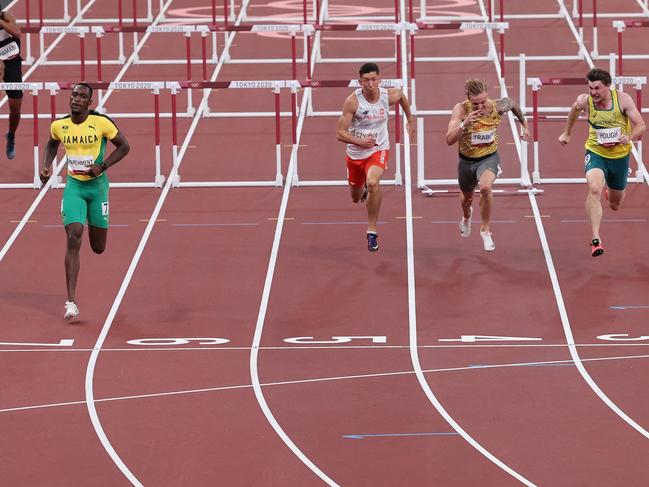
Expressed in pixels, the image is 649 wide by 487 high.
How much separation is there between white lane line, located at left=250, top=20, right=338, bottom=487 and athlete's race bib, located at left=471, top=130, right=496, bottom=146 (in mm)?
2056

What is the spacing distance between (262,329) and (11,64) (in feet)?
22.1

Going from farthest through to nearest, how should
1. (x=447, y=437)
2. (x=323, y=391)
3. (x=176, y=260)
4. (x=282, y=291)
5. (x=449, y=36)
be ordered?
(x=449, y=36) → (x=176, y=260) → (x=282, y=291) → (x=323, y=391) → (x=447, y=437)

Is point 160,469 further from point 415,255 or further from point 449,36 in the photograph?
point 449,36

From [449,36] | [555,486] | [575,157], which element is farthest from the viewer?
[449,36]

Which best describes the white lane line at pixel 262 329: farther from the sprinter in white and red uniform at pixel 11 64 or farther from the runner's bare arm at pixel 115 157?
the sprinter in white and red uniform at pixel 11 64

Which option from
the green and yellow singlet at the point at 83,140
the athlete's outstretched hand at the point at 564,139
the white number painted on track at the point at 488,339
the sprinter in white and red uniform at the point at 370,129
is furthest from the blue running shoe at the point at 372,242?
the green and yellow singlet at the point at 83,140

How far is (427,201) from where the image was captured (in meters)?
16.9

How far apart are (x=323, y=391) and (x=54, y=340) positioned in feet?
8.20

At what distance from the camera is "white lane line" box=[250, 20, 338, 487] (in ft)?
31.3

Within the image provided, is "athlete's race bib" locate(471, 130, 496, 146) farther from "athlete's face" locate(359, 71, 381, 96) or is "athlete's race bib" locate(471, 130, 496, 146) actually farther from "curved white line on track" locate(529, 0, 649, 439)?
"curved white line on track" locate(529, 0, 649, 439)

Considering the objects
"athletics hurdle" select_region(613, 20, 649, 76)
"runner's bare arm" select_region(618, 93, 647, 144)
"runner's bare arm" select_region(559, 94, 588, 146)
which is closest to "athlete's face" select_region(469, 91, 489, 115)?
"runner's bare arm" select_region(559, 94, 588, 146)

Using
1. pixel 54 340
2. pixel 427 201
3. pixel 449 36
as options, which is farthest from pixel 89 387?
pixel 449 36

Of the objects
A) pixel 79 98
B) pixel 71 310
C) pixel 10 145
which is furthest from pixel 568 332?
pixel 10 145

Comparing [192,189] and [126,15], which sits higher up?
[126,15]
